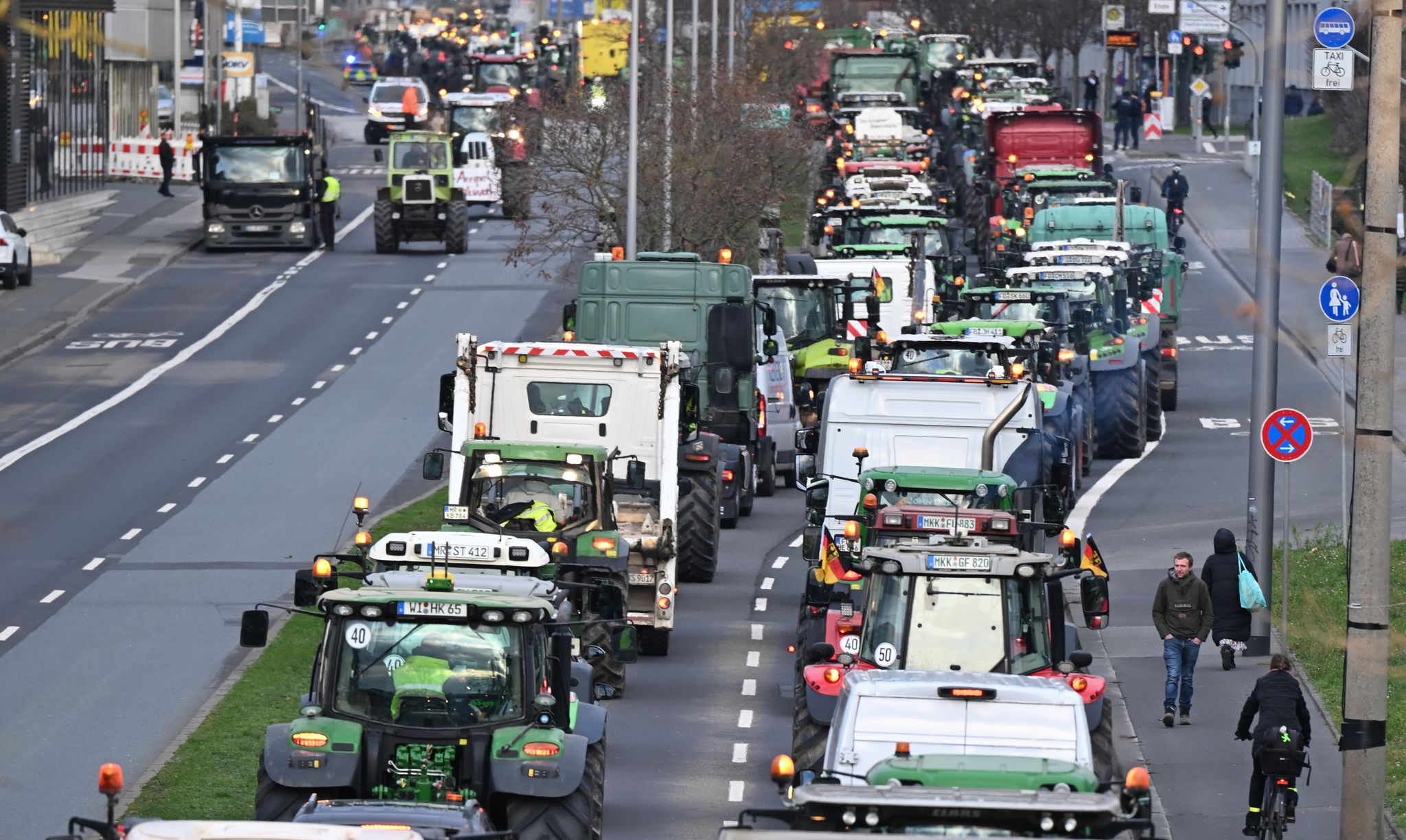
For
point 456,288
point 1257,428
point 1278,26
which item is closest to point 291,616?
point 1257,428

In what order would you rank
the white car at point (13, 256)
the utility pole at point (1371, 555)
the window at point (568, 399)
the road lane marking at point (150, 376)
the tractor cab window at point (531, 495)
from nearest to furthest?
1. the utility pole at point (1371, 555)
2. the tractor cab window at point (531, 495)
3. the window at point (568, 399)
4. the road lane marking at point (150, 376)
5. the white car at point (13, 256)

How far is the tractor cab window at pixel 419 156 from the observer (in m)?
59.5

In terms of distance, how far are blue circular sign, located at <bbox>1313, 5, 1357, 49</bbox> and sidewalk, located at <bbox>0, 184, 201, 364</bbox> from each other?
35.3m

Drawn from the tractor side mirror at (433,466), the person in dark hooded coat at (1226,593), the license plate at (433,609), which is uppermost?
the license plate at (433,609)

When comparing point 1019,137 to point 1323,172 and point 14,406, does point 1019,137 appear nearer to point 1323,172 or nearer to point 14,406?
point 1323,172

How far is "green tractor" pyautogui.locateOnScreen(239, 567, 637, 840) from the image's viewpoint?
1376 cm

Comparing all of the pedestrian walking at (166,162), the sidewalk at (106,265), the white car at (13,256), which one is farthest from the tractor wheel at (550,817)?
the pedestrian walking at (166,162)

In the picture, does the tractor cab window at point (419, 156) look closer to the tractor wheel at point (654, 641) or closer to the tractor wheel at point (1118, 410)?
the tractor wheel at point (1118, 410)

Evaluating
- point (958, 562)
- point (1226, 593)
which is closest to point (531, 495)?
point (1226, 593)

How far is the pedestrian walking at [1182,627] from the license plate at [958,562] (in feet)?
16.3

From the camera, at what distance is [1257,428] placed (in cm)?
2508

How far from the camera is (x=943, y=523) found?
20.3 m

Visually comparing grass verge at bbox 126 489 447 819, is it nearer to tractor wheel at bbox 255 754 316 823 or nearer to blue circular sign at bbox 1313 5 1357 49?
tractor wheel at bbox 255 754 316 823

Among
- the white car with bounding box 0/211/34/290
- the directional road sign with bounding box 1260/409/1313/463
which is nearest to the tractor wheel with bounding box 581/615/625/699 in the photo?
the directional road sign with bounding box 1260/409/1313/463
